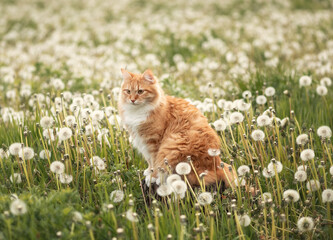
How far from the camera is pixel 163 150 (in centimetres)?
390

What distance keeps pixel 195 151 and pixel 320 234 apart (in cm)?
134

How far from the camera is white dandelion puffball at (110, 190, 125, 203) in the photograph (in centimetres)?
338

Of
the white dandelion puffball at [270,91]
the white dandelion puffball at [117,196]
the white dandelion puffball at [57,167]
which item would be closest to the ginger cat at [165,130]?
the white dandelion puffball at [117,196]

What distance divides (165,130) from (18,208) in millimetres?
1921

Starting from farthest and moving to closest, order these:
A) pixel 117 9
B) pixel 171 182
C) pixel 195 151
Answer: pixel 117 9 < pixel 195 151 < pixel 171 182

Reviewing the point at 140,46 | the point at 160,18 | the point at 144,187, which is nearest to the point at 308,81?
the point at 144,187

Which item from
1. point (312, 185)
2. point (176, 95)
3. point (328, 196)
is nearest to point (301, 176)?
point (312, 185)

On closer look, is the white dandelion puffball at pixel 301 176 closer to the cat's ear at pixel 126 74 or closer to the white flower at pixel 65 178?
the white flower at pixel 65 178

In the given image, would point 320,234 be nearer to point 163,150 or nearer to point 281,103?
point 163,150

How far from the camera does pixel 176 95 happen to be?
6125 millimetres

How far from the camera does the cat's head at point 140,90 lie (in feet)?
14.5

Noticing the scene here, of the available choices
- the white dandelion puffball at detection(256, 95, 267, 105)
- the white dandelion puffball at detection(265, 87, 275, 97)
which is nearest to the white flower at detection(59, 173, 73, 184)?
the white dandelion puffball at detection(256, 95, 267, 105)

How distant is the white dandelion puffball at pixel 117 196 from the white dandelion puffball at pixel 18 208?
0.86 meters

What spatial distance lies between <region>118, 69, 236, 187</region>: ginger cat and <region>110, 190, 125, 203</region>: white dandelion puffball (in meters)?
0.31
